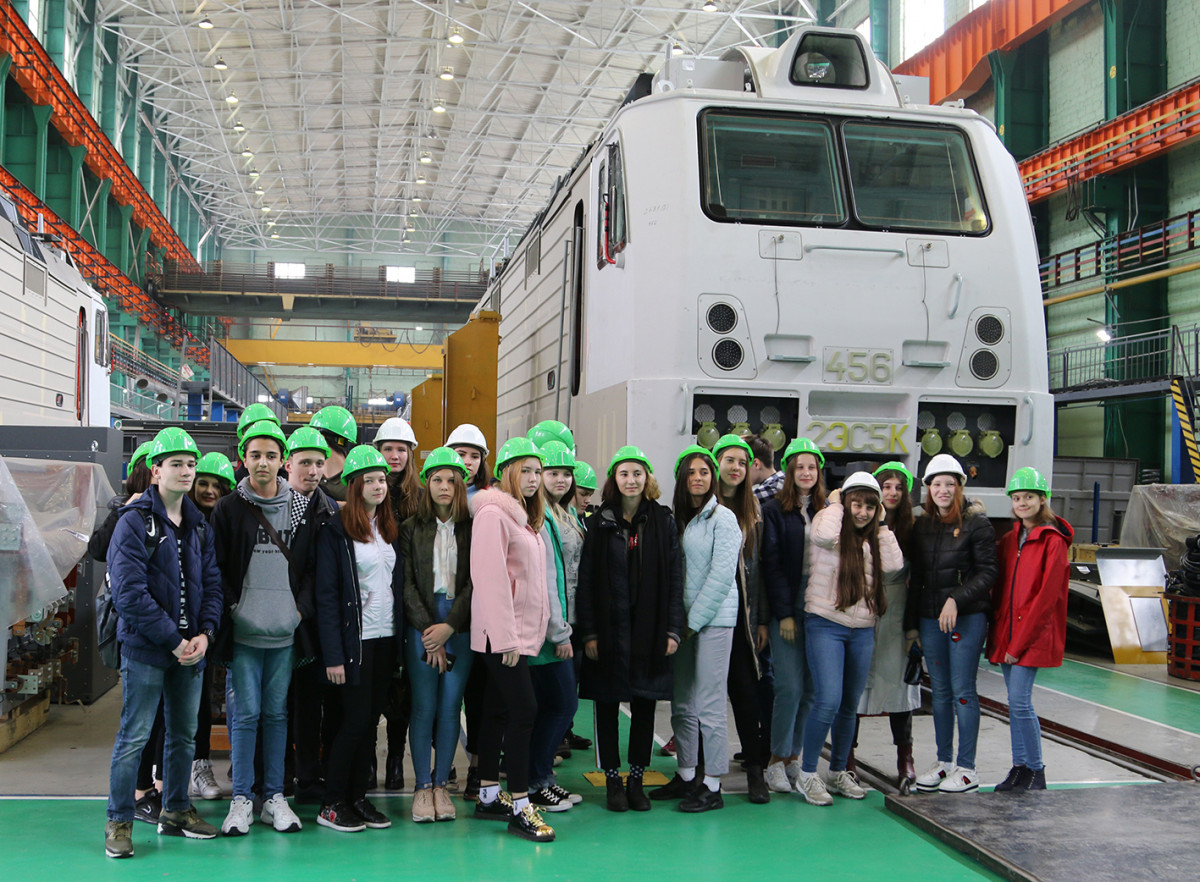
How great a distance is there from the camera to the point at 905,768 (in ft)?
16.7

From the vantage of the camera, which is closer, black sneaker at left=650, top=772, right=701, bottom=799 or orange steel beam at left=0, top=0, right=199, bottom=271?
black sneaker at left=650, top=772, right=701, bottom=799

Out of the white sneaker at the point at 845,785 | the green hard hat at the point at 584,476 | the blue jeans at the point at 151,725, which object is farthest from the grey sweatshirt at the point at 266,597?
the white sneaker at the point at 845,785

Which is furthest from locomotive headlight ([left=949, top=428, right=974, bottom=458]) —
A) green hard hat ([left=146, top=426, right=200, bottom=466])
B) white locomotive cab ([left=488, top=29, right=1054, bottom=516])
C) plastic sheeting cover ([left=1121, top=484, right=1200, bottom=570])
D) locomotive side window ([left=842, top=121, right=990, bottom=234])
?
plastic sheeting cover ([left=1121, top=484, right=1200, bottom=570])

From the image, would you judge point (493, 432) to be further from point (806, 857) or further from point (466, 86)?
point (466, 86)

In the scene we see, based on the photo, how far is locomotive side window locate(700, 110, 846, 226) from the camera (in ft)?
21.6

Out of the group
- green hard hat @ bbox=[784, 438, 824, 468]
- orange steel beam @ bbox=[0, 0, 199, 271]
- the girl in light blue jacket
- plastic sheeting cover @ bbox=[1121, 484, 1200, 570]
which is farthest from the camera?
orange steel beam @ bbox=[0, 0, 199, 271]

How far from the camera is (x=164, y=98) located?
31344 mm

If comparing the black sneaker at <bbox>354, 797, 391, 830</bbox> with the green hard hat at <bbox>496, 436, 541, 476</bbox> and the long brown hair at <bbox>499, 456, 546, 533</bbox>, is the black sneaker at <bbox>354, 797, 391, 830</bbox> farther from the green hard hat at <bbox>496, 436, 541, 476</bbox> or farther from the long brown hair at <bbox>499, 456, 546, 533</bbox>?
the green hard hat at <bbox>496, 436, 541, 476</bbox>

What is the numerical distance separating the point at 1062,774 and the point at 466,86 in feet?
90.9

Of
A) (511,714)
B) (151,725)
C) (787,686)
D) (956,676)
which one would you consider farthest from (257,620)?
(956,676)

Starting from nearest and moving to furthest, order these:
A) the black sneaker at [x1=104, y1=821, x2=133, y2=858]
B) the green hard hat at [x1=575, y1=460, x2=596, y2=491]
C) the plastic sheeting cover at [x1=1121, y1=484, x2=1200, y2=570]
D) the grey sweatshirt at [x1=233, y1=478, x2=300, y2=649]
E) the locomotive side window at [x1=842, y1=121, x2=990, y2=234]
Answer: the black sneaker at [x1=104, y1=821, x2=133, y2=858] < the grey sweatshirt at [x1=233, y1=478, x2=300, y2=649] < the green hard hat at [x1=575, y1=460, x2=596, y2=491] < the locomotive side window at [x1=842, y1=121, x2=990, y2=234] < the plastic sheeting cover at [x1=1121, y1=484, x2=1200, y2=570]

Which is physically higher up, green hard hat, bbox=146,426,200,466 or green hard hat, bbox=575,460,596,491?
green hard hat, bbox=146,426,200,466

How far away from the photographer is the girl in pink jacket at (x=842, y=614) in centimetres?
481

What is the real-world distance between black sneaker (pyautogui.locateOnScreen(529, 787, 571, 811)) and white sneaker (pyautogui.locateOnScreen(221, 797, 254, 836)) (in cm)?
120
